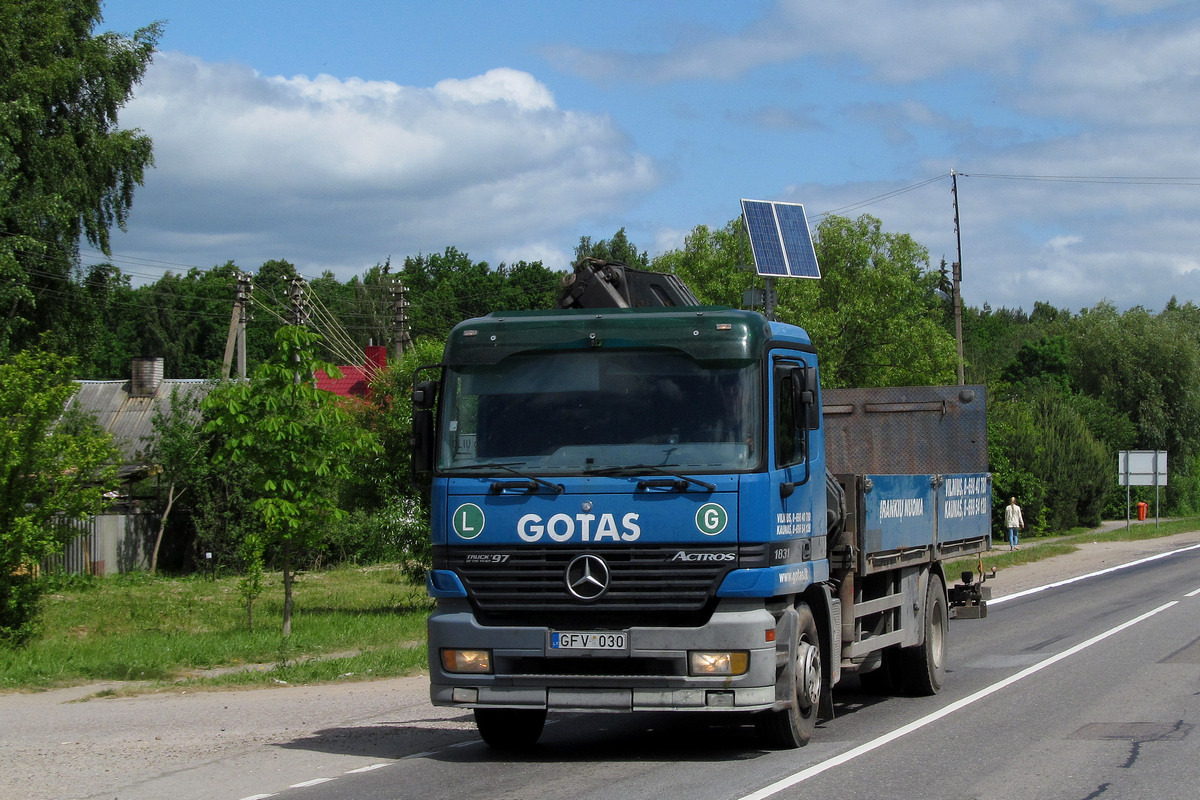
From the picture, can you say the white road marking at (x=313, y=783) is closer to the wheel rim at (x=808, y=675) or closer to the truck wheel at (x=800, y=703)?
the truck wheel at (x=800, y=703)

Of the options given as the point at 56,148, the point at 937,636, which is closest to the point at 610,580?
the point at 937,636

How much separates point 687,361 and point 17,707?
7.87 m

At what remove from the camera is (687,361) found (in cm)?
834

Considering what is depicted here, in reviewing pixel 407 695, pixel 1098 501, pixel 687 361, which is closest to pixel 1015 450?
pixel 1098 501

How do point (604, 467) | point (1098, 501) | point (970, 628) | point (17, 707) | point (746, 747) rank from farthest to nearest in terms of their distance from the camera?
point (1098, 501), point (970, 628), point (17, 707), point (746, 747), point (604, 467)

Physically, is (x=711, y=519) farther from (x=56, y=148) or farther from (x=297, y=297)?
(x=297, y=297)

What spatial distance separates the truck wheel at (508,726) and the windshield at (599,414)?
2009mm

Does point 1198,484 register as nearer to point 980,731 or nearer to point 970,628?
point 970,628

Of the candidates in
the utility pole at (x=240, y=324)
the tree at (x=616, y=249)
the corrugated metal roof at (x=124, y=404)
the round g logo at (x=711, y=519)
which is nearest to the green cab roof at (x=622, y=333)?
the round g logo at (x=711, y=519)

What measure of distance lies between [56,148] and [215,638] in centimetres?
1644

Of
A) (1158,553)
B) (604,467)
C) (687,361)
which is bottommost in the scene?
(1158,553)

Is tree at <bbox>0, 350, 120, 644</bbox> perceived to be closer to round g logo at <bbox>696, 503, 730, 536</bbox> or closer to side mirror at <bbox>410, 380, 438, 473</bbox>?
side mirror at <bbox>410, 380, 438, 473</bbox>

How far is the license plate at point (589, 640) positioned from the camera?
8016 millimetres

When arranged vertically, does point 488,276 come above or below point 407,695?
above
